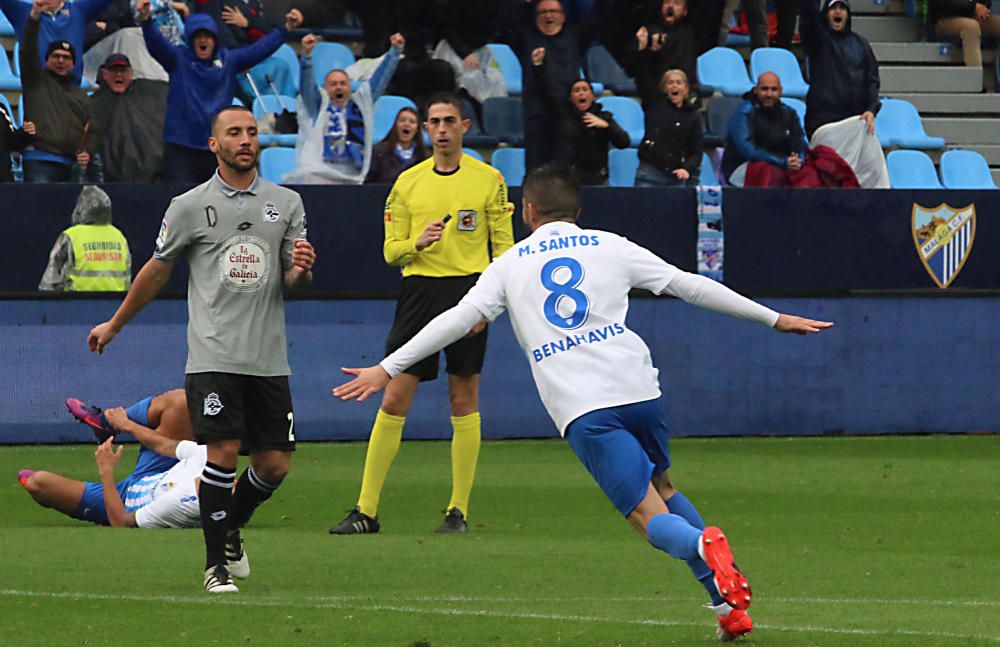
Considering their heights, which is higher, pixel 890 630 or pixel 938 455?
pixel 890 630

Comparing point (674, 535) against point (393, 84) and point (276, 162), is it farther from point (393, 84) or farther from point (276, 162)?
point (393, 84)

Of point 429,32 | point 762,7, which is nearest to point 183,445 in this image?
point 429,32

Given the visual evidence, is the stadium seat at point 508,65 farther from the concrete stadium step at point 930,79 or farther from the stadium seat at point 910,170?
the concrete stadium step at point 930,79

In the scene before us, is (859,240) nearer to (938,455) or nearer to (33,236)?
(938,455)

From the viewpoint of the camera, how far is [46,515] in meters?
Result: 10.8

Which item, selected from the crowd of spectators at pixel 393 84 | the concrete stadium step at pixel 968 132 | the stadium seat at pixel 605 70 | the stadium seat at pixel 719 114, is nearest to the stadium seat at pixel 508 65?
the crowd of spectators at pixel 393 84

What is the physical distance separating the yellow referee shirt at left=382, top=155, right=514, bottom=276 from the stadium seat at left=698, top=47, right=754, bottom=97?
1011 centimetres

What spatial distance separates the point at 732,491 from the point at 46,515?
14.4 feet

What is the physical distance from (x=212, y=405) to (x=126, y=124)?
821 centimetres

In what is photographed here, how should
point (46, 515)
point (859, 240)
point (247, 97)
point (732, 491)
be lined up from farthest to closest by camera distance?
point (247, 97), point (859, 240), point (732, 491), point (46, 515)

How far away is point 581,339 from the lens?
654 centimetres

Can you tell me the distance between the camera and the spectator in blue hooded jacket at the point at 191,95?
49.9 feet

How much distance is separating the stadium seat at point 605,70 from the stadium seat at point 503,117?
1582 mm

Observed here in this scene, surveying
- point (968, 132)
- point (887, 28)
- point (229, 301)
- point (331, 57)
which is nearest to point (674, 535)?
point (229, 301)
